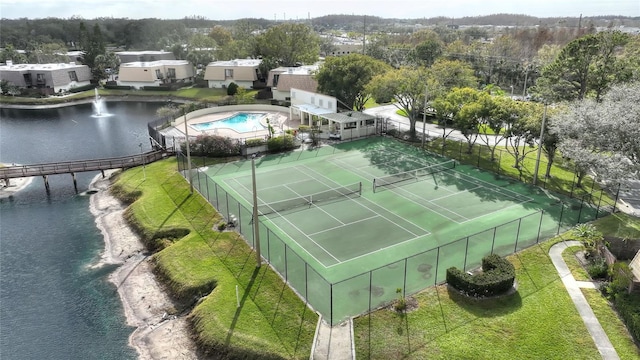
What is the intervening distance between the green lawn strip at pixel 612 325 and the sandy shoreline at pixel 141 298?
17055 millimetres

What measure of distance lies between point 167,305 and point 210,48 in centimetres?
8744

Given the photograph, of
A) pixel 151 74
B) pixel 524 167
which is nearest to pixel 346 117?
pixel 524 167

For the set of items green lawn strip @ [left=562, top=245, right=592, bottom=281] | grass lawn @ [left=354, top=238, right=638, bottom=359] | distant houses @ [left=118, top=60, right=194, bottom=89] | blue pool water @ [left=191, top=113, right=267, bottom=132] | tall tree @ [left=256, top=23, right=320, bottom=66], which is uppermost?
tall tree @ [left=256, top=23, right=320, bottom=66]

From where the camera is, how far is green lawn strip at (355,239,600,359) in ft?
56.6

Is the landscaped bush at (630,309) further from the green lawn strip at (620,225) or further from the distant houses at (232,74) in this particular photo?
the distant houses at (232,74)

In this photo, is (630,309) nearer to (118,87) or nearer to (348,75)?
(348,75)

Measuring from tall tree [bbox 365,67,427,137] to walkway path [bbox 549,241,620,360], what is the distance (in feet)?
76.8

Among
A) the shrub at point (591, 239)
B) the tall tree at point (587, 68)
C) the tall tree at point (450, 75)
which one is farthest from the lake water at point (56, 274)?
the tall tree at point (587, 68)

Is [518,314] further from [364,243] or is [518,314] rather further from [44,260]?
[44,260]

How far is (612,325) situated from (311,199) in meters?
18.9

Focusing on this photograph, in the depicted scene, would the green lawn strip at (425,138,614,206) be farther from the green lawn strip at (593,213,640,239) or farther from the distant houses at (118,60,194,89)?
the distant houses at (118,60,194,89)

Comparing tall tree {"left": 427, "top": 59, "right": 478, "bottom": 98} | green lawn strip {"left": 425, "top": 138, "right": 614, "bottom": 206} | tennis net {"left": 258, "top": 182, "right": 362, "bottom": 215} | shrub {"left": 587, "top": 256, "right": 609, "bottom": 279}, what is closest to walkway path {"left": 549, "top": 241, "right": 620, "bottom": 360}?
shrub {"left": 587, "top": 256, "right": 609, "bottom": 279}

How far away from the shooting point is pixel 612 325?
18656 mm

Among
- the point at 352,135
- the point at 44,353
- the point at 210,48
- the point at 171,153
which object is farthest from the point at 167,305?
the point at 210,48
